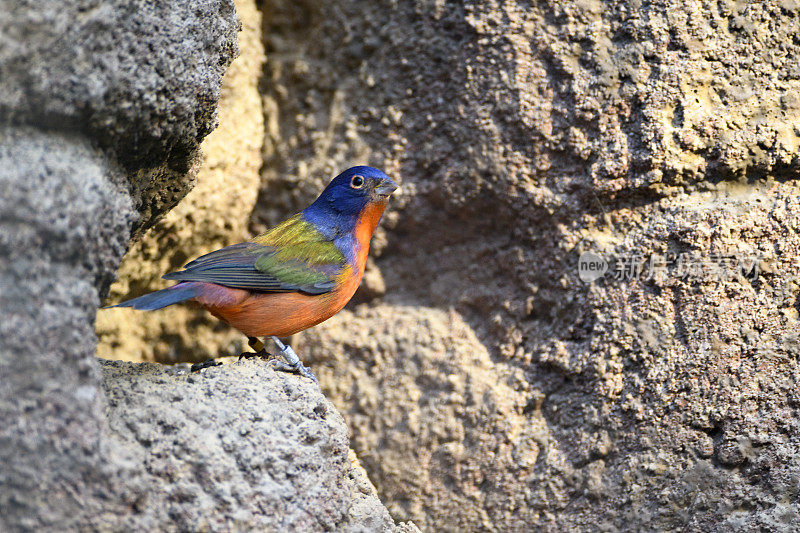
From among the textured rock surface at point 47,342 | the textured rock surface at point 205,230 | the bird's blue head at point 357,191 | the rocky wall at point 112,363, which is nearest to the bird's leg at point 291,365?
the rocky wall at point 112,363

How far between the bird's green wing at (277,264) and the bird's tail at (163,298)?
0.08 meters

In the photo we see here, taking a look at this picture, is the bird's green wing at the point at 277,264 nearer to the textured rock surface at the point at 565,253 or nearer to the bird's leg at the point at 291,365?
the bird's leg at the point at 291,365

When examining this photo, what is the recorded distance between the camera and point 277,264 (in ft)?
12.4

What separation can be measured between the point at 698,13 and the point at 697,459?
2.49 metres

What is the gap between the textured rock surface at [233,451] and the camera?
102 inches

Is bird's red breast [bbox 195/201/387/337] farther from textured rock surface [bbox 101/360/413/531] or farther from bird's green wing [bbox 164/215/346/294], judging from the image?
textured rock surface [bbox 101/360/413/531]

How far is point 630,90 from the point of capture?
3971 mm

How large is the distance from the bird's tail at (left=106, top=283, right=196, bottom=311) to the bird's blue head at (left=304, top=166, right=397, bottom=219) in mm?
1049

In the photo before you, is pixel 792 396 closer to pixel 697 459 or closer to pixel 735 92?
pixel 697 459

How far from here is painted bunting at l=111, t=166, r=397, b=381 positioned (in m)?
3.56

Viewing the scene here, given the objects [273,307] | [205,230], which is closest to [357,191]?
[273,307]

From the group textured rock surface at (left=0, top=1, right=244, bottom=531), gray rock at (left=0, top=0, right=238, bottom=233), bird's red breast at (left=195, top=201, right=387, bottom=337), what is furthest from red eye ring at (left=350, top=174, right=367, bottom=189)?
textured rock surface at (left=0, top=1, right=244, bottom=531)

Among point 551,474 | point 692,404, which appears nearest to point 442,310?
point 551,474

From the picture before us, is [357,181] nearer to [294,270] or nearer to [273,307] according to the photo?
[294,270]
